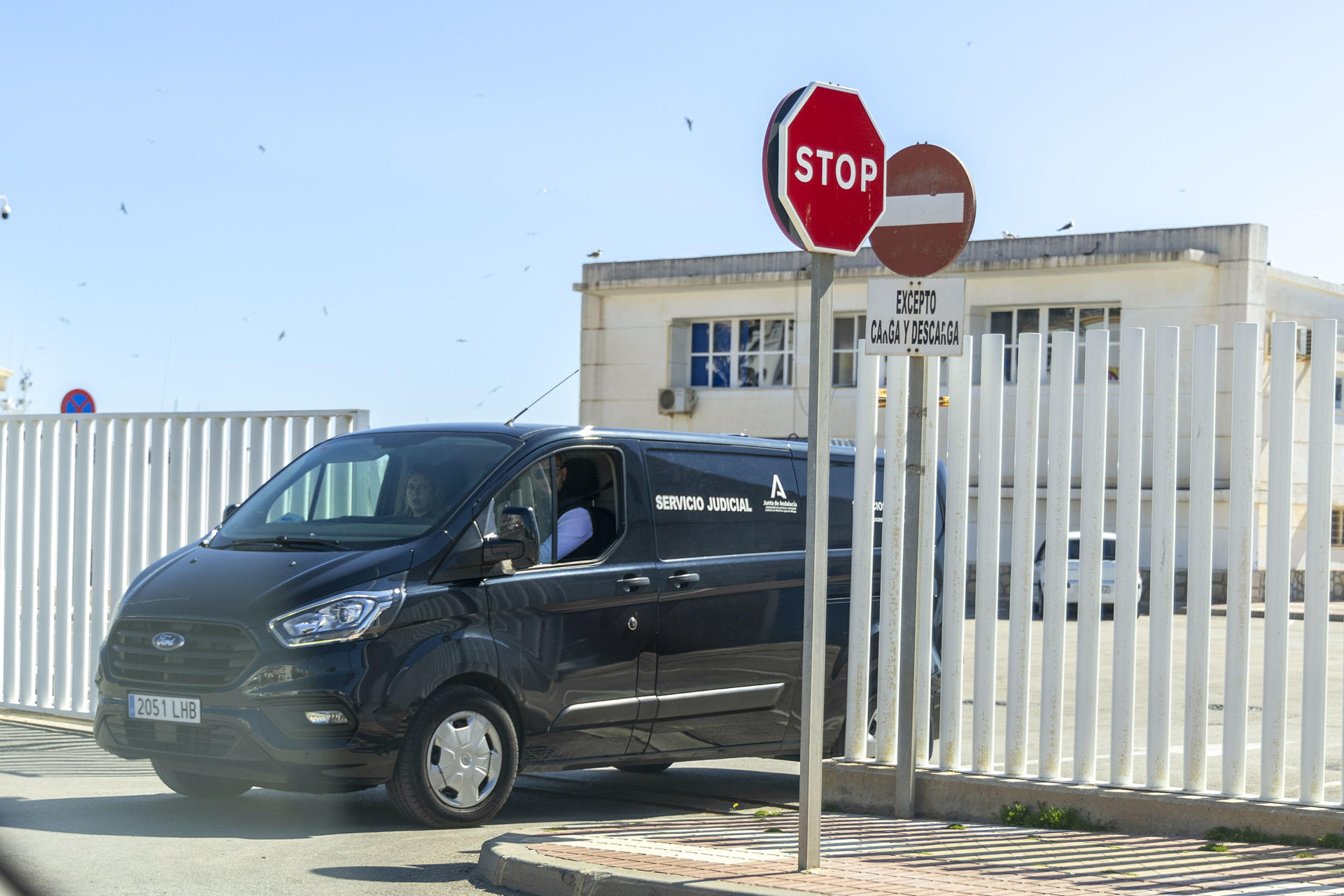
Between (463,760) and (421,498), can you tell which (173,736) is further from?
(421,498)

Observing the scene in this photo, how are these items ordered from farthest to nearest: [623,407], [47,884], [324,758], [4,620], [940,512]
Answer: [623,407] < [4,620] < [940,512] < [324,758] < [47,884]

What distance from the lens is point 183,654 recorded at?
748 cm

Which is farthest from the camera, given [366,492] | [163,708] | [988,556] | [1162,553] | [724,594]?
[724,594]

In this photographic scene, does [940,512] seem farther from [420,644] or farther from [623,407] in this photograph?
[623,407]

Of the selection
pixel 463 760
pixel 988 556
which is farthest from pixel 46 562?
pixel 988 556

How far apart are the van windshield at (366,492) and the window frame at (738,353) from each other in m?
31.6

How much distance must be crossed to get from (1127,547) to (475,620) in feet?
10.2

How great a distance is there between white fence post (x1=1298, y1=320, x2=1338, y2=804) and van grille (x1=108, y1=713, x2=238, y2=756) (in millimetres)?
4747

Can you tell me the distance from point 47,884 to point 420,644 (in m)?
1.95

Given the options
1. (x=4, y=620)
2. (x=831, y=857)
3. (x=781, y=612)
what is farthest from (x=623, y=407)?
(x=831, y=857)

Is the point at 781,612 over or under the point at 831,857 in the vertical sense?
over

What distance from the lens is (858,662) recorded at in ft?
26.4

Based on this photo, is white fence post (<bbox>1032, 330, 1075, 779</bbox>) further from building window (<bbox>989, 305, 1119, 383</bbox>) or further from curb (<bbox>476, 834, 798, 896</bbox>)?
building window (<bbox>989, 305, 1119, 383</bbox>)

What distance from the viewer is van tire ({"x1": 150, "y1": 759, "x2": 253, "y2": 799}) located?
8156 mm
